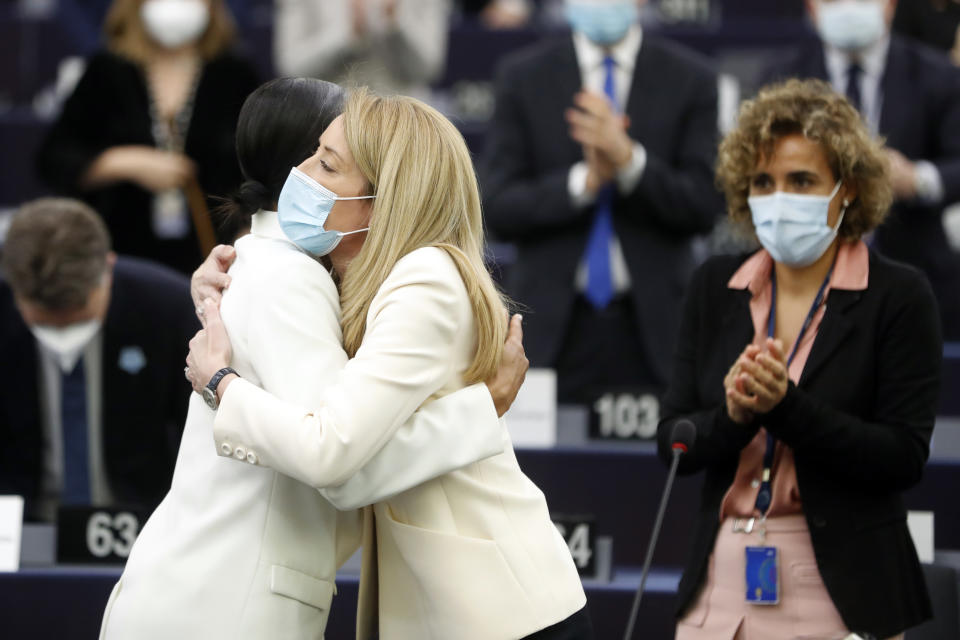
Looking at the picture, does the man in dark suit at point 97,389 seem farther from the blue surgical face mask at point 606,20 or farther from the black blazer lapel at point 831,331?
the black blazer lapel at point 831,331

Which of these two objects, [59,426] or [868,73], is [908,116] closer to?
[868,73]

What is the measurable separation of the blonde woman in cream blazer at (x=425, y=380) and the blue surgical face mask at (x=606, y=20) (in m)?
2.32

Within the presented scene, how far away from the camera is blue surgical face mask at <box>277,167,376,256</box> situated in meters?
2.06

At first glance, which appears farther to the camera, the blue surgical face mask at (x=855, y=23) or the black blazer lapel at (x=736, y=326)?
the blue surgical face mask at (x=855, y=23)

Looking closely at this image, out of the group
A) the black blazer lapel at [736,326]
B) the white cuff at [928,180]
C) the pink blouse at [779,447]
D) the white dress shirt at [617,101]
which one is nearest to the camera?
the pink blouse at [779,447]

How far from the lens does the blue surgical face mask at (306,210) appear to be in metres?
2.06

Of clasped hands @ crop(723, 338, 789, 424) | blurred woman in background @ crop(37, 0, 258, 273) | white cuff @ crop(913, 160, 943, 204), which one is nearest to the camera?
clasped hands @ crop(723, 338, 789, 424)

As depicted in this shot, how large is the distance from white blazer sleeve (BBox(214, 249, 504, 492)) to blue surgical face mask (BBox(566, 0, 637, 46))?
8.09 feet

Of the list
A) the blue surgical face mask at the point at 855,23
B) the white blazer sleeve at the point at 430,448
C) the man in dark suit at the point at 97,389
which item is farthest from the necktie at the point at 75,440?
the blue surgical face mask at the point at 855,23

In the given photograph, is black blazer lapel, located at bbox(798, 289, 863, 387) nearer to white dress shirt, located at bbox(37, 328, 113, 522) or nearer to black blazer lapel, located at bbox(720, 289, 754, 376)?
black blazer lapel, located at bbox(720, 289, 754, 376)

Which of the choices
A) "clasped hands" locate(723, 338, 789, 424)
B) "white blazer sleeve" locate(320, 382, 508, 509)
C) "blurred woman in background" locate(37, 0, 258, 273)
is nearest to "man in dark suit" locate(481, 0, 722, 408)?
"blurred woman in background" locate(37, 0, 258, 273)

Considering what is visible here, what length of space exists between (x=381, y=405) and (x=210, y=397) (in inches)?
10.3

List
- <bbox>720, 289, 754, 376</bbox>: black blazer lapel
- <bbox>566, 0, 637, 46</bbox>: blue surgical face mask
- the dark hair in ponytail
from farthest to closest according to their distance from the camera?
<bbox>566, 0, 637, 46</bbox>: blue surgical face mask < <bbox>720, 289, 754, 376</bbox>: black blazer lapel < the dark hair in ponytail

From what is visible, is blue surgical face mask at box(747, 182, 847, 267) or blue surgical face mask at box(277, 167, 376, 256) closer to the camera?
blue surgical face mask at box(277, 167, 376, 256)
